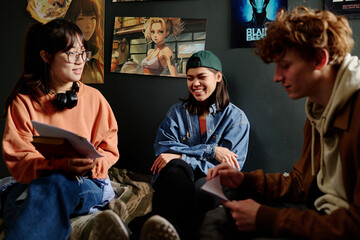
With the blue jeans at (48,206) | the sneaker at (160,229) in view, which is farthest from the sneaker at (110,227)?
the blue jeans at (48,206)

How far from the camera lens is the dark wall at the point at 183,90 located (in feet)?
6.39

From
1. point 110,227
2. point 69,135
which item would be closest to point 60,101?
point 69,135

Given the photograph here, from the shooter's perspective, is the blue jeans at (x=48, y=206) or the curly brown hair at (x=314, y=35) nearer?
the curly brown hair at (x=314, y=35)

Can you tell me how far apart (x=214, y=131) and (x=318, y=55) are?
95 cm

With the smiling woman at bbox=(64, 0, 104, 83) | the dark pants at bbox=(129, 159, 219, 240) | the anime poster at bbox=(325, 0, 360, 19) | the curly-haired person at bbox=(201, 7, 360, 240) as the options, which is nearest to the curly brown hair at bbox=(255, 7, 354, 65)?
the curly-haired person at bbox=(201, 7, 360, 240)

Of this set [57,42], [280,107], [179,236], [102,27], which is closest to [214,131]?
[280,107]

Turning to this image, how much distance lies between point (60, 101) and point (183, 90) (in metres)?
0.87

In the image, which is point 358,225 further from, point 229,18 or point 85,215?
point 229,18

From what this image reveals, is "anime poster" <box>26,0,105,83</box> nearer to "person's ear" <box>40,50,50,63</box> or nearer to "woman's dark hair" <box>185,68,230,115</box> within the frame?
"person's ear" <box>40,50,50,63</box>

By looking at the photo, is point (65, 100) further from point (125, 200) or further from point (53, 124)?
point (125, 200)

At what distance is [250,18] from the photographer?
1.95 m

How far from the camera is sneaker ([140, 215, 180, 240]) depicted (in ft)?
3.34

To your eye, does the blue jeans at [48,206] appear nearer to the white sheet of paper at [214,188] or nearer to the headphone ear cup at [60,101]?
the headphone ear cup at [60,101]

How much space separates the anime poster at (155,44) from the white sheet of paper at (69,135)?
103 centimetres
